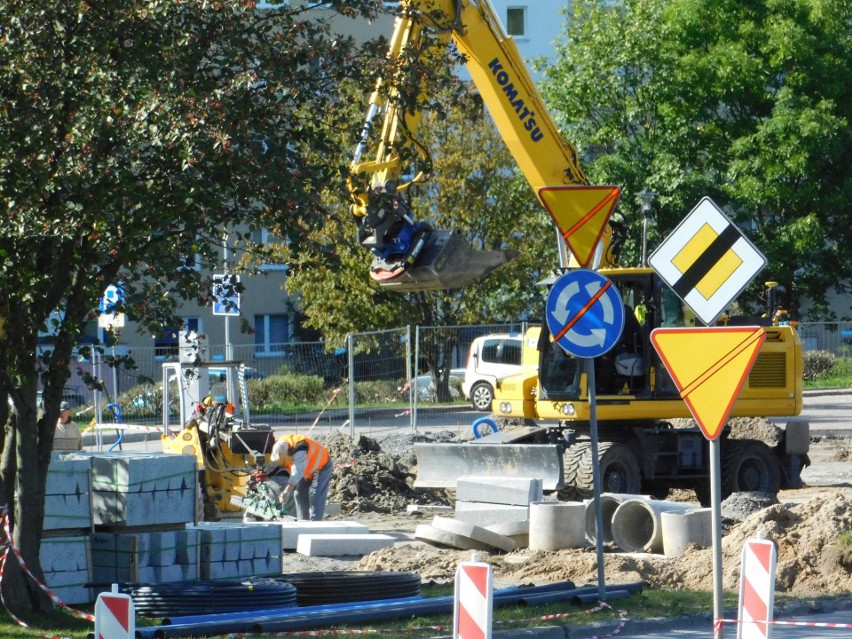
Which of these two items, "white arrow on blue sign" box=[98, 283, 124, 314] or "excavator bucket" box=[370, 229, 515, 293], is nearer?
"white arrow on blue sign" box=[98, 283, 124, 314]

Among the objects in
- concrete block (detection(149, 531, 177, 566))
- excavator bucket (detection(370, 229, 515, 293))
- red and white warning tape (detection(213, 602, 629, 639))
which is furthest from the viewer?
excavator bucket (detection(370, 229, 515, 293))

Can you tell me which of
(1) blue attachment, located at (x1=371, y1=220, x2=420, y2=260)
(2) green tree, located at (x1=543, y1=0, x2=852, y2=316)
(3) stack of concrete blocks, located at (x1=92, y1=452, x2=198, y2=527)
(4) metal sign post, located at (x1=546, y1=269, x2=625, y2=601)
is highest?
(2) green tree, located at (x1=543, y1=0, x2=852, y2=316)

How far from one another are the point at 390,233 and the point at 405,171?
95 centimetres

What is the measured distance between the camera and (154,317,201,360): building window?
9735 millimetres

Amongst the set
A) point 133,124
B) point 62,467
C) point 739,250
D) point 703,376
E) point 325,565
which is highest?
point 133,124

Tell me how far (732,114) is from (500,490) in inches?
1141

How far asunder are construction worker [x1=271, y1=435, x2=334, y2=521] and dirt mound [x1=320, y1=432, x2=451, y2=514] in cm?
195

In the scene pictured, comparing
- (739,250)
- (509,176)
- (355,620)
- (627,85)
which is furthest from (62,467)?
(627,85)

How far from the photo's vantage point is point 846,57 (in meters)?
40.7

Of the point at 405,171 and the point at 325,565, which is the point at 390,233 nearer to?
the point at 405,171

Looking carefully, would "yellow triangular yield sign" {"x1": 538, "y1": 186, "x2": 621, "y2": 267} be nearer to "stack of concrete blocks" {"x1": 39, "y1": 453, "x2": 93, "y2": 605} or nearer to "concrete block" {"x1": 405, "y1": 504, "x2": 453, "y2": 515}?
"stack of concrete blocks" {"x1": 39, "y1": 453, "x2": 93, "y2": 605}

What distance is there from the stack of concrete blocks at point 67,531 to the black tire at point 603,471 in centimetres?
785

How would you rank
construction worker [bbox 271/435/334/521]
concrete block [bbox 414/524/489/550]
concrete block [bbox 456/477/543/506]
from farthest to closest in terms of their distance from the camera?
construction worker [bbox 271/435/334/521] → concrete block [bbox 456/477/543/506] → concrete block [bbox 414/524/489/550]

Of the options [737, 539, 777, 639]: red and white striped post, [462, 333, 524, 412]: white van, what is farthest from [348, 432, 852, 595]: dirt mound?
[462, 333, 524, 412]: white van
